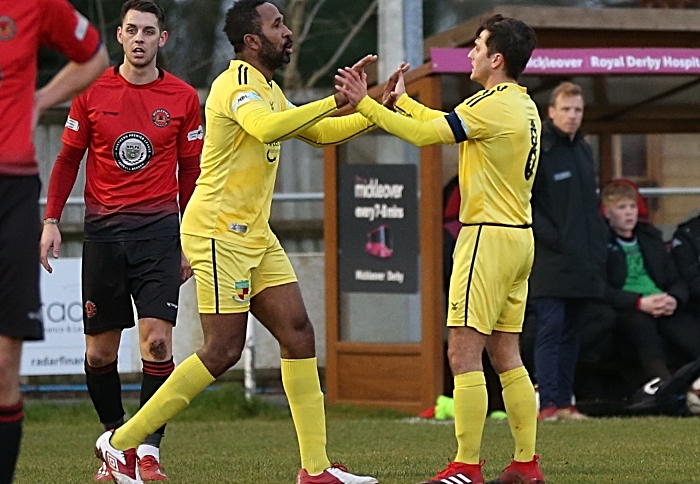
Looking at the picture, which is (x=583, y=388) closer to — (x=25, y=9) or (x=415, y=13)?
(x=415, y=13)

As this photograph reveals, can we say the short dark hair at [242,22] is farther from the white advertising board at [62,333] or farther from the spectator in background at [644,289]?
the white advertising board at [62,333]

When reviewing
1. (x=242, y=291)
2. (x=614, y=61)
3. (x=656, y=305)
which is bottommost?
(x=656, y=305)

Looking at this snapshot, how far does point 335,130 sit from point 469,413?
4.76 ft

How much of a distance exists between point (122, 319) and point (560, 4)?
12959mm

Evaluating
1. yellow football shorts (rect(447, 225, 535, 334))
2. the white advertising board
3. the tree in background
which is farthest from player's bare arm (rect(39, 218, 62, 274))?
the tree in background

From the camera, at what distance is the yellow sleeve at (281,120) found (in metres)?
5.90

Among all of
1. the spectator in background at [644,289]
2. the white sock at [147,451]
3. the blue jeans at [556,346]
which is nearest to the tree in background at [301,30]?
the spectator in background at [644,289]

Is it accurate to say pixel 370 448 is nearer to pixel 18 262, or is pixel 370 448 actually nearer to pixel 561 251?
pixel 561 251

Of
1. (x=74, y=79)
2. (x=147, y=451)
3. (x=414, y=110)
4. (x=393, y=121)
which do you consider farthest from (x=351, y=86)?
(x=147, y=451)

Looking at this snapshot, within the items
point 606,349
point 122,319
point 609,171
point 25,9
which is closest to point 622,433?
point 606,349

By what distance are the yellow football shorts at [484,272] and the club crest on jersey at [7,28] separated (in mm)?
2345

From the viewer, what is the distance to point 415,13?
12.5 m

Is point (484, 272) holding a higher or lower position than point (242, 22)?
lower

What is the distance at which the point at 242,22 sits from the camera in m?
6.36
